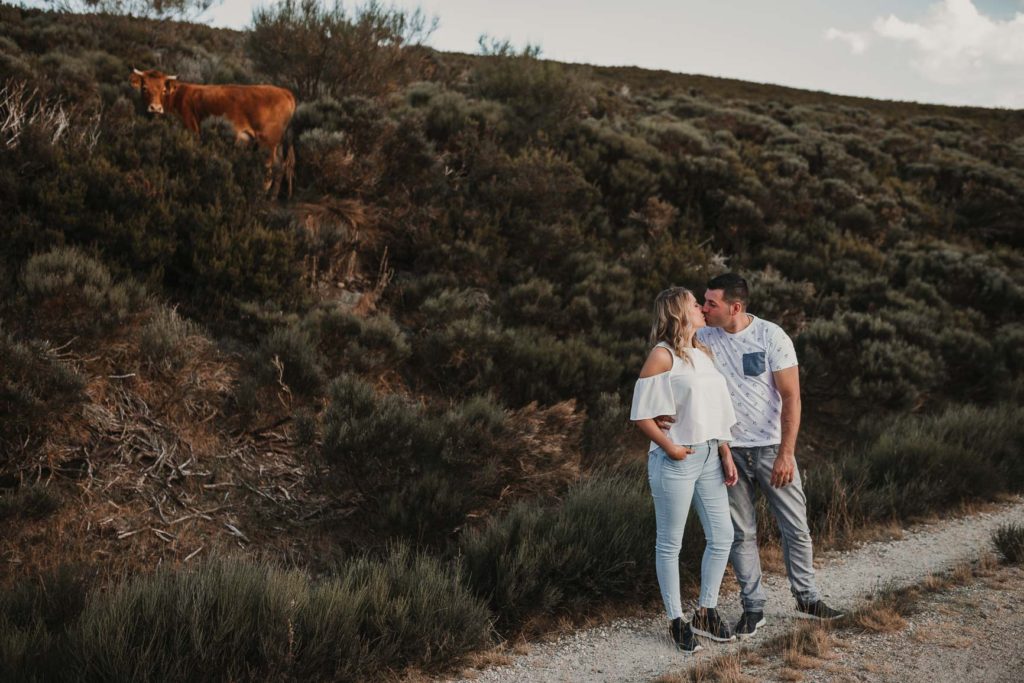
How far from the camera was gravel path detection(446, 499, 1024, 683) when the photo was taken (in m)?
3.92

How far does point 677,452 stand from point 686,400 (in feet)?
0.92

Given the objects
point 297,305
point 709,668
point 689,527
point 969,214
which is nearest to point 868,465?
point 689,527

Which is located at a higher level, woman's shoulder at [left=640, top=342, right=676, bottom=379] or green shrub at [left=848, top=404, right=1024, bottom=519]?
woman's shoulder at [left=640, top=342, right=676, bottom=379]

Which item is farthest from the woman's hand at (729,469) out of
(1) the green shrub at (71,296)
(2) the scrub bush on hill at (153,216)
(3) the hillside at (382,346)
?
(2) the scrub bush on hill at (153,216)

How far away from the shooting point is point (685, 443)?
156 inches

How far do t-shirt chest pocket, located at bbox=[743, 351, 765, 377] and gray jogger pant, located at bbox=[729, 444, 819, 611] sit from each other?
1.45 ft

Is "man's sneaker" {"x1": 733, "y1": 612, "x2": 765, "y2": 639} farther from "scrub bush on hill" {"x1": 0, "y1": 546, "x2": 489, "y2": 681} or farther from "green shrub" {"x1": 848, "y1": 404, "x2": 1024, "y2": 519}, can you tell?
"green shrub" {"x1": 848, "y1": 404, "x2": 1024, "y2": 519}

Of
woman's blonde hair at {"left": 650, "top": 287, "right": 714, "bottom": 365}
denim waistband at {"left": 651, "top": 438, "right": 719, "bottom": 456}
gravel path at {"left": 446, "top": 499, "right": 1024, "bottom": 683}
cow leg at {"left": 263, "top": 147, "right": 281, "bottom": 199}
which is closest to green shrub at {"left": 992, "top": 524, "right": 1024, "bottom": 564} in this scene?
gravel path at {"left": 446, "top": 499, "right": 1024, "bottom": 683}

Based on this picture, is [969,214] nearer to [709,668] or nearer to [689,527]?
[689,527]

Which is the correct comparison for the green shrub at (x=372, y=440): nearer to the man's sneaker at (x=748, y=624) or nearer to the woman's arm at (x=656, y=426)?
the woman's arm at (x=656, y=426)

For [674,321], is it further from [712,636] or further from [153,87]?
[153,87]

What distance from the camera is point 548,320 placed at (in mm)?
9750

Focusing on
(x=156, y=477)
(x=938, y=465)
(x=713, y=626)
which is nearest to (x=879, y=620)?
(x=713, y=626)

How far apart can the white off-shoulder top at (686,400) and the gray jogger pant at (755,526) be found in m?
0.48
